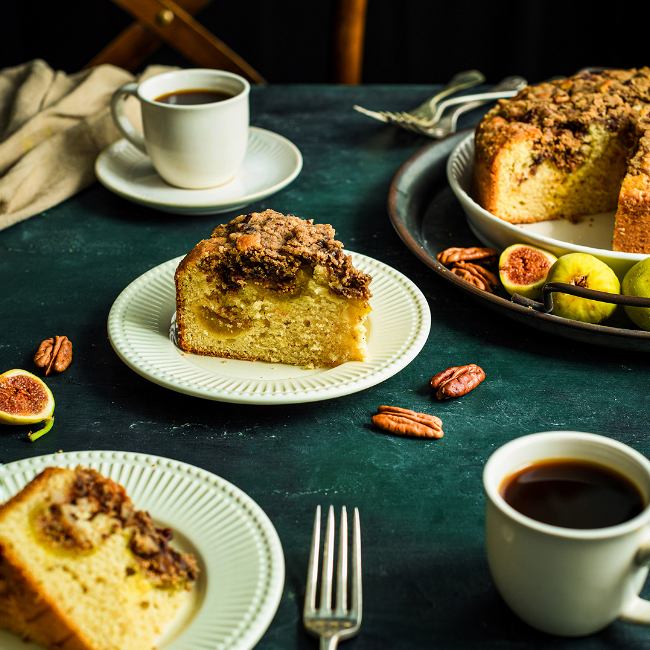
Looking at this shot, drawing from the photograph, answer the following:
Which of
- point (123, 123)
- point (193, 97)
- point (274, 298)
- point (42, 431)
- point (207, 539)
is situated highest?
point (193, 97)

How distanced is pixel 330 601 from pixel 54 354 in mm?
1065

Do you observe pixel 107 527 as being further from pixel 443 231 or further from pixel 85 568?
pixel 443 231

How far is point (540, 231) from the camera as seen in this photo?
8.14 ft

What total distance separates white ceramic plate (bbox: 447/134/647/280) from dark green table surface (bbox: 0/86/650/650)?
27cm

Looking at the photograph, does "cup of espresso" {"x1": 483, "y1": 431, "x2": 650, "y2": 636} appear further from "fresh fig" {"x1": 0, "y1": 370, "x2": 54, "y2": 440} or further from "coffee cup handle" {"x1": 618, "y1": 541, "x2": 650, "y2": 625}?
"fresh fig" {"x1": 0, "y1": 370, "x2": 54, "y2": 440}

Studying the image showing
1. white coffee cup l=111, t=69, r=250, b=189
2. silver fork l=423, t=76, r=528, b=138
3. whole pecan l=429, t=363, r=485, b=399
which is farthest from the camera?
silver fork l=423, t=76, r=528, b=138

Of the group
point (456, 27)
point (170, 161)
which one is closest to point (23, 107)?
point (170, 161)

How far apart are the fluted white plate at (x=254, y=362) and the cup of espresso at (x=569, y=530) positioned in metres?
0.50

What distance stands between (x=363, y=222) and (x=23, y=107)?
1629 mm

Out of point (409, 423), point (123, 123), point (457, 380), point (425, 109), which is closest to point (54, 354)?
point (409, 423)

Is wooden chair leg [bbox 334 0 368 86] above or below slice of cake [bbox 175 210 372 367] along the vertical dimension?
above

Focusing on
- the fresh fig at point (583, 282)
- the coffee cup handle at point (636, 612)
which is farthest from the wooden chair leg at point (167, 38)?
the coffee cup handle at point (636, 612)

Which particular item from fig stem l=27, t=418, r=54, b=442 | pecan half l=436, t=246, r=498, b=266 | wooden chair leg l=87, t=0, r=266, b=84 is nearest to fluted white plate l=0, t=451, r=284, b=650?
fig stem l=27, t=418, r=54, b=442

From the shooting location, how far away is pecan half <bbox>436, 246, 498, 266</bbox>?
221 cm
